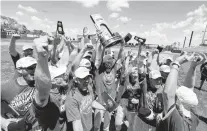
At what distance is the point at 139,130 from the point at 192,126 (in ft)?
4.20

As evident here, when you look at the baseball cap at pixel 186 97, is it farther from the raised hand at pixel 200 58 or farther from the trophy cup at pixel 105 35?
the trophy cup at pixel 105 35

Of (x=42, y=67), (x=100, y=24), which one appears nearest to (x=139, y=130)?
(x=100, y=24)

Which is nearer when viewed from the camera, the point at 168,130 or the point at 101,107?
the point at 168,130

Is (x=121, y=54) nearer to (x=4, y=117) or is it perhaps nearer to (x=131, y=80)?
(x=131, y=80)

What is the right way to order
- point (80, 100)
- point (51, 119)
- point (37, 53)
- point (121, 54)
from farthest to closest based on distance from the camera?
point (121, 54)
point (80, 100)
point (51, 119)
point (37, 53)

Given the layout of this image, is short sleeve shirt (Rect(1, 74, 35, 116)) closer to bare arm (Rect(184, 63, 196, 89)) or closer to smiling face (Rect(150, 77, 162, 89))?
smiling face (Rect(150, 77, 162, 89))

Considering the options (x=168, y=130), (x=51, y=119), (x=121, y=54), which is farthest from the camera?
(x=121, y=54)

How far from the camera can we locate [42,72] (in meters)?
1.08

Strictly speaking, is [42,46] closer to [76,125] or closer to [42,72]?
[42,72]

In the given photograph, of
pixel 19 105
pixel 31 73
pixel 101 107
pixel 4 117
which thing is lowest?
pixel 101 107

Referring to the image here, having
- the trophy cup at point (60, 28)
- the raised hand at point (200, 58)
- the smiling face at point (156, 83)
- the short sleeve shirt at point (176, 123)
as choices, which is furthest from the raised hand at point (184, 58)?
the trophy cup at point (60, 28)

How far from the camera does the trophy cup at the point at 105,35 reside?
93.6 inches

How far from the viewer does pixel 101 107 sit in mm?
3191

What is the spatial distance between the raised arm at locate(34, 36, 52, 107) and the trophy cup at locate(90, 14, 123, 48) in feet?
4.73
